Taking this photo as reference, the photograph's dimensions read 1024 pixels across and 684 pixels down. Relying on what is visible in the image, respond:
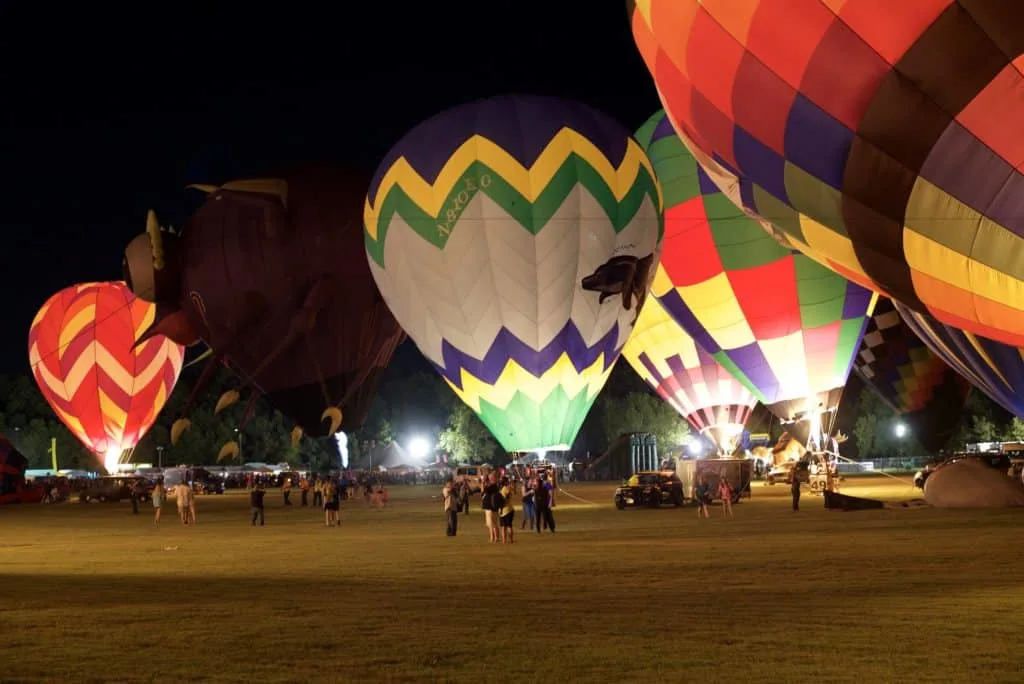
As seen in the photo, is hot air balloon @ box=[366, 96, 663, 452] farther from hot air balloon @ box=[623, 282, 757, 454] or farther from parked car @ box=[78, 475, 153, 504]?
parked car @ box=[78, 475, 153, 504]

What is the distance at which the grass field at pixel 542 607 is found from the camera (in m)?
7.64

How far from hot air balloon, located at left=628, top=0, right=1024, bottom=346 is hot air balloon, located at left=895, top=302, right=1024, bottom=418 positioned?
390 cm

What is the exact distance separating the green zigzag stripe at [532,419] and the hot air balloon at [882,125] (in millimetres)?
9007

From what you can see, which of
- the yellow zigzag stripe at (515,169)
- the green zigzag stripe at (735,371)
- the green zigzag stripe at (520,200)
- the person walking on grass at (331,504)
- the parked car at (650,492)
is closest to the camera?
the green zigzag stripe at (520,200)

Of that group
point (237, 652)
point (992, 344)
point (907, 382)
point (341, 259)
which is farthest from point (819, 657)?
point (907, 382)

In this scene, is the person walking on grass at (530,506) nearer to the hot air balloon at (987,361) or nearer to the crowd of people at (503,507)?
the crowd of people at (503,507)

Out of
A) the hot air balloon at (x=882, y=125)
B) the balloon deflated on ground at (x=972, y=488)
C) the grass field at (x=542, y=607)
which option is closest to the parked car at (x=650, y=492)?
the balloon deflated on ground at (x=972, y=488)

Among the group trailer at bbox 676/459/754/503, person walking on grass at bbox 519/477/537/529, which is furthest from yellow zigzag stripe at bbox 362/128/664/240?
trailer at bbox 676/459/754/503

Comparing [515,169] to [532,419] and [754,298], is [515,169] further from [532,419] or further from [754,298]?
[754,298]

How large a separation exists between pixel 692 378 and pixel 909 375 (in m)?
12.8

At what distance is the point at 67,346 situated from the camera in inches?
1708

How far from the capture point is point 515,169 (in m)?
22.9

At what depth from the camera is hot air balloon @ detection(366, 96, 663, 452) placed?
22766 mm

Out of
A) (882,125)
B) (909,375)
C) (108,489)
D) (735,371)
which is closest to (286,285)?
(735,371)
